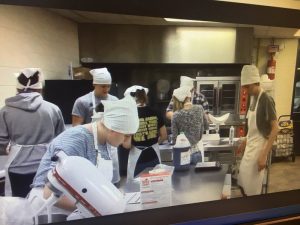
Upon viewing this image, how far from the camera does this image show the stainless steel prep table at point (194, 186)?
968 mm

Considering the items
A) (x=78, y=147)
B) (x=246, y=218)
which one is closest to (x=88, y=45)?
(x=78, y=147)

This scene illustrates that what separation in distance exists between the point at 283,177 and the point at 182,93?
0.62 metres

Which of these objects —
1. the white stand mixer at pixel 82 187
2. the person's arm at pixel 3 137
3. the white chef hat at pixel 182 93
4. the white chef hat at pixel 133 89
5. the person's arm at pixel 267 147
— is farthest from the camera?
the person's arm at pixel 267 147

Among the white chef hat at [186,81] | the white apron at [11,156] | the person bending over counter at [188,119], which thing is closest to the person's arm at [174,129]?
the person bending over counter at [188,119]

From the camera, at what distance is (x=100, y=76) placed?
0.85 metres

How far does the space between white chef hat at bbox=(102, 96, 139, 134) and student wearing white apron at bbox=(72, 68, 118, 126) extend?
32 mm

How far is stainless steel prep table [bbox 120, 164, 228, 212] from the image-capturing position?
968 millimetres

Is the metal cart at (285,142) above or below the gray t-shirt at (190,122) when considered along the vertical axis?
below

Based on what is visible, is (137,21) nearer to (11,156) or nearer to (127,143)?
(127,143)

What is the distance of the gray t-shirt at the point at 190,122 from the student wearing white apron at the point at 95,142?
0.24m

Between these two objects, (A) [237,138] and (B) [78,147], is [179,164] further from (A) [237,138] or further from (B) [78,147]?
(B) [78,147]

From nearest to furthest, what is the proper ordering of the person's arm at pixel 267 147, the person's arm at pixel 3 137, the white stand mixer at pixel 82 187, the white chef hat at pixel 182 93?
the white stand mixer at pixel 82 187 → the person's arm at pixel 3 137 → the white chef hat at pixel 182 93 → the person's arm at pixel 267 147

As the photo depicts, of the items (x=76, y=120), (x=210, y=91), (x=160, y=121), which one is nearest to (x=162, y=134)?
(x=160, y=121)

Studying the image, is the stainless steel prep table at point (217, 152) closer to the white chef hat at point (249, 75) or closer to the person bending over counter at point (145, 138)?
the person bending over counter at point (145, 138)
